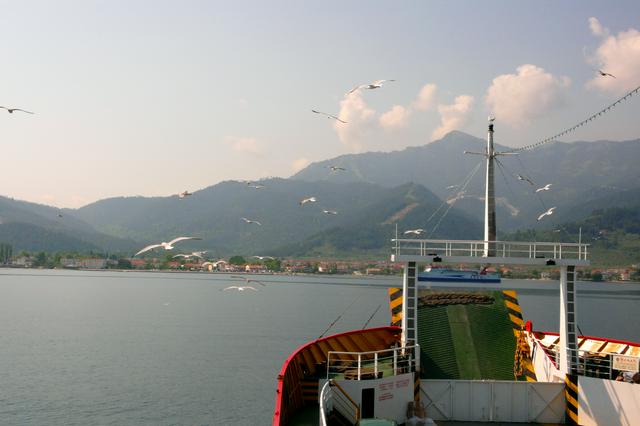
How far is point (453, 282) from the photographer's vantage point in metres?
24.8

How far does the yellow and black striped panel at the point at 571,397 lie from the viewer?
18.1 meters

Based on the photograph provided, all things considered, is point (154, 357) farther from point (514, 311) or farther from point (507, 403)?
point (507, 403)

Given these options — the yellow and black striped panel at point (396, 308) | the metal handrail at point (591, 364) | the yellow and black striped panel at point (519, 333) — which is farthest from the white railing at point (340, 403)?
the yellow and black striped panel at point (396, 308)

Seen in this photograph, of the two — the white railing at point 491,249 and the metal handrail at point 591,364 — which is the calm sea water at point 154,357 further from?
the metal handrail at point 591,364

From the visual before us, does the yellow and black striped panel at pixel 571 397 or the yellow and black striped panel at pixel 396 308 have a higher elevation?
the yellow and black striped panel at pixel 396 308

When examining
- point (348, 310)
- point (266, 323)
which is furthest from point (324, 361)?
point (348, 310)

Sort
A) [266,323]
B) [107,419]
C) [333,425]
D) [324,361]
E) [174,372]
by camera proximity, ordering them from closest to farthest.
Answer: [333,425], [324,361], [107,419], [174,372], [266,323]

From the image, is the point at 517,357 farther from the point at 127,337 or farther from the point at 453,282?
the point at 127,337

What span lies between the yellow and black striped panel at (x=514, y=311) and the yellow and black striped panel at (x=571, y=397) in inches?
202

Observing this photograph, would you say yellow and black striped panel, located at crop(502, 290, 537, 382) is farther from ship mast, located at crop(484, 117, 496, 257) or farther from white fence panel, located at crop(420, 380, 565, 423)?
white fence panel, located at crop(420, 380, 565, 423)

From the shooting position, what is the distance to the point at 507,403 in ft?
60.8

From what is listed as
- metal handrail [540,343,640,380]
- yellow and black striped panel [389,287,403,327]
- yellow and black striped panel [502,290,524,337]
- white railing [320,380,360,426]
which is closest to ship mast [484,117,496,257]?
yellow and black striped panel [502,290,524,337]

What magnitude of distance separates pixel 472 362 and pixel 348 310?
92.5m

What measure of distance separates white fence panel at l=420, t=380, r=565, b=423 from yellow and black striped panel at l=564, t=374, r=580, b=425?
17cm
